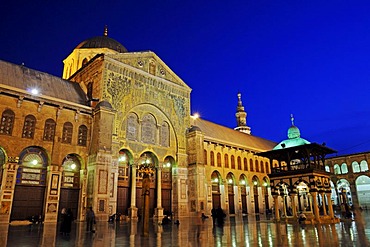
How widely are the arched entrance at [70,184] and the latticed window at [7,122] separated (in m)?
4.27

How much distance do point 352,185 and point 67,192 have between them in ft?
143

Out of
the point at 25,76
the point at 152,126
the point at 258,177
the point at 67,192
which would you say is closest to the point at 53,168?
the point at 67,192

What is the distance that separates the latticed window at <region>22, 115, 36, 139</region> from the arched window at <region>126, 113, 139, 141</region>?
284 inches

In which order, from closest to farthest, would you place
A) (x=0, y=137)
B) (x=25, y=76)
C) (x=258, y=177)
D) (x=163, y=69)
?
(x=0, y=137) → (x=25, y=76) → (x=163, y=69) → (x=258, y=177)

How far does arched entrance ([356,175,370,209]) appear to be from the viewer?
47.5 m

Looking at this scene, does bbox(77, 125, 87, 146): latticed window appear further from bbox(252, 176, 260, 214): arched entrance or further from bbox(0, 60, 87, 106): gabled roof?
bbox(252, 176, 260, 214): arched entrance

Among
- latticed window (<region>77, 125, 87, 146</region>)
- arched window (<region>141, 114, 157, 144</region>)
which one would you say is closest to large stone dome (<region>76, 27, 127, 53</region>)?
arched window (<region>141, 114, 157, 144</region>)

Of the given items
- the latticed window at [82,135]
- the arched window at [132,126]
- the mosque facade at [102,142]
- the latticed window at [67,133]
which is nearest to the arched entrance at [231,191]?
the mosque facade at [102,142]

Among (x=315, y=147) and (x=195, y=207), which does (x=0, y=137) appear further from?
(x=315, y=147)

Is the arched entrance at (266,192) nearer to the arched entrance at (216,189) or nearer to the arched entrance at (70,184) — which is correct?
the arched entrance at (216,189)

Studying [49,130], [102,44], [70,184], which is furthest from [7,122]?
[102,44]

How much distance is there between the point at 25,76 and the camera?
22.7m

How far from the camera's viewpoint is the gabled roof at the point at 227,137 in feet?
119

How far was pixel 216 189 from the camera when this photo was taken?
3478cm
